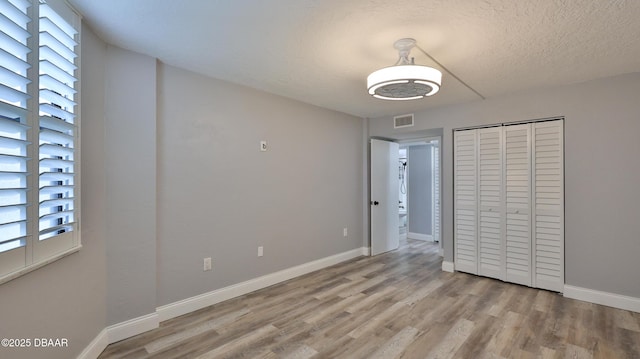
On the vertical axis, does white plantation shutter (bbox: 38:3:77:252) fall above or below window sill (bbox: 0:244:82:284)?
above

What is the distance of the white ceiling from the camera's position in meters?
1.80

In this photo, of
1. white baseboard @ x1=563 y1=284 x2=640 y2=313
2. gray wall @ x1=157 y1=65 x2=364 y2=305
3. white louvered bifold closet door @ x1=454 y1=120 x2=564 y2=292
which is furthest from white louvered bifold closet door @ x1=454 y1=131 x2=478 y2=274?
gray wall @ x1=157 y1=65 x2=364 y2=305

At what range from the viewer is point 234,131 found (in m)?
3.20

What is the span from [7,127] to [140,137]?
1.17 m

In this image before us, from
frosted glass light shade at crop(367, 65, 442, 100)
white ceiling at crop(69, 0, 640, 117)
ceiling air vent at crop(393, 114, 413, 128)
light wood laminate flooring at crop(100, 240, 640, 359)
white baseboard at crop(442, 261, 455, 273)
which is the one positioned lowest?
light wood laminate flooring at crop(100, 240, 640, 359)

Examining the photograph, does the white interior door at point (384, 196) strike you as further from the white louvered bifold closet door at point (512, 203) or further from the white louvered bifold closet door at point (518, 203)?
the white louvered bifold closet door at point (518, 203)

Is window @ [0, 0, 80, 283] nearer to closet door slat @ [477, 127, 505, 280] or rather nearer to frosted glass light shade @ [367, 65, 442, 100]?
frosted glass light shade @ [367, 65, 442, 100]

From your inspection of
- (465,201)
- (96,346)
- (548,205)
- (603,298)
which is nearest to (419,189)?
(465,201)

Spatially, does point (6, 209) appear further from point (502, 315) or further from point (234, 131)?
point (502, 315)

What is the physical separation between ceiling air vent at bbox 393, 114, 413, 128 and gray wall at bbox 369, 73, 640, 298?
4.69 ft

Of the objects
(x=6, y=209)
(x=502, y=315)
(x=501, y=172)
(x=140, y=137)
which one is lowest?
(x=502, y=315)

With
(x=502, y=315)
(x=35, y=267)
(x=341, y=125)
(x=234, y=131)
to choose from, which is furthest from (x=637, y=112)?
(x=35, y=267)

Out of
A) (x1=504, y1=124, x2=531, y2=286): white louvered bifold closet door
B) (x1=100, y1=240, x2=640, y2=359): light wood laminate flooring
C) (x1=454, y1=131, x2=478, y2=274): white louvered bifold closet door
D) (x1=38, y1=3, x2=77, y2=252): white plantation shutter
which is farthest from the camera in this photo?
(x1=454, y1=131, x2=478, y2=274): white louvered bifold closet door

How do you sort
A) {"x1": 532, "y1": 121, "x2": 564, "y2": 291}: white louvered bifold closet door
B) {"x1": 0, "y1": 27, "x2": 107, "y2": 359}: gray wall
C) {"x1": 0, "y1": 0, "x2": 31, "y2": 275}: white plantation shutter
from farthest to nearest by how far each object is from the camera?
{"x1": 532, "y1": 121, "x2": 564, "y2": 291}: white louvered bifold closet door < {"x1": 0, "y1": 27, "x2": 107, "y2": 359}: gray wall < {"x1": 0, "y1": 0, "x2": 31, "y2": 275}: white plantation shutter
